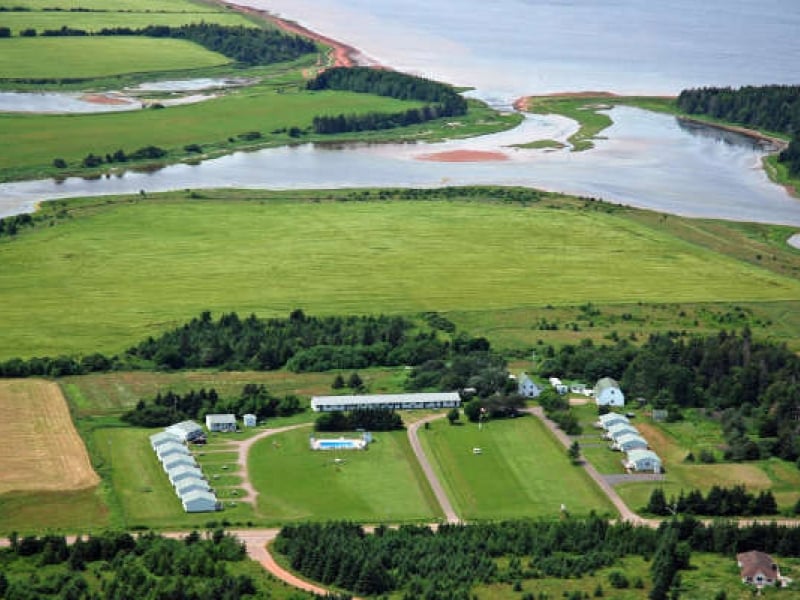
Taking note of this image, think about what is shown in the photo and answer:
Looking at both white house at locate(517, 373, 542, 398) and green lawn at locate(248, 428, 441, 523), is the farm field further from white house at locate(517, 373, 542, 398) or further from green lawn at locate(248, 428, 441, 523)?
white house at locate(517, 373, 542, 398)

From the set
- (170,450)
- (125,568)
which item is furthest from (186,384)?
(125,568)

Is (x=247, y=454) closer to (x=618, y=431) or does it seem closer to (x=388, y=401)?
(x=388, y=401)

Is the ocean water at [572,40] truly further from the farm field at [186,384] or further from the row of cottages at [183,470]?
the row of cottages at [183,470]

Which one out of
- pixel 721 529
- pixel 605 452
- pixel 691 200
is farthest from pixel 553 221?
pixel 721 529

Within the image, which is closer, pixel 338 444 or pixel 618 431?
pixel 338 444

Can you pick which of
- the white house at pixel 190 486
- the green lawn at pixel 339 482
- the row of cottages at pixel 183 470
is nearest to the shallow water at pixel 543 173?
the row of cottages at pixel 183 470

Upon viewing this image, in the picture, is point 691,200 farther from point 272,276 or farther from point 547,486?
point 547,486
